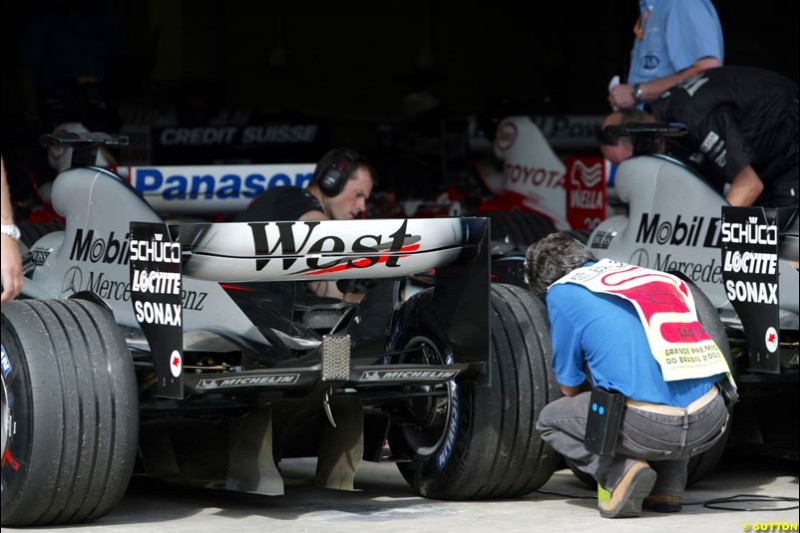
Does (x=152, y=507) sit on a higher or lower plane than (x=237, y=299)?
lower

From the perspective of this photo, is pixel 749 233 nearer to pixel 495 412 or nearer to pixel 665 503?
pixel 665 503

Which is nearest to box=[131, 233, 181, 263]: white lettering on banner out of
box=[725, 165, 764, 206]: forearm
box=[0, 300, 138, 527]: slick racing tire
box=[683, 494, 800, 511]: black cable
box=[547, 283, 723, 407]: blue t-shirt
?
box=[0, 300, 138, 527]: slick racing tire

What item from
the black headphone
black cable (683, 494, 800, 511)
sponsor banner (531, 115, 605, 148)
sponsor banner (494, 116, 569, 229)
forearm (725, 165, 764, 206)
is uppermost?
sponsor banner (531, 115, 605, 148)

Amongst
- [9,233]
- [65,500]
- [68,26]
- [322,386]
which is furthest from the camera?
[68,26]

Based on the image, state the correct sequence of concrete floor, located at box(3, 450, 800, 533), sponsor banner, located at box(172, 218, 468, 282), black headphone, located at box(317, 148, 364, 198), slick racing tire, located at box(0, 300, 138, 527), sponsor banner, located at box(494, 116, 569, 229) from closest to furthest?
slick racing tire, located at box(0, 300, 138, 527)
sponsor banner, located at box(172, 218, 468, 282)
concrete floor, located at box(3, 450, 800, 533)
black headphone, located at box(317, 148, 364, 198)
sponsor banner, located at box(494, 116, 569, 229)

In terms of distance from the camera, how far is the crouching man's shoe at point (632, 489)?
556 centimetres

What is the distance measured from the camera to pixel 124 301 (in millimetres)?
5973

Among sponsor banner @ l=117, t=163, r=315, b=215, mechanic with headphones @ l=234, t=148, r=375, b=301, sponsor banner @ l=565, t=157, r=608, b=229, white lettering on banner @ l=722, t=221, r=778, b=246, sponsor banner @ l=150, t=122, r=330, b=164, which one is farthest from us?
sponsor banner @ l=150, t=122, r=330, b=164

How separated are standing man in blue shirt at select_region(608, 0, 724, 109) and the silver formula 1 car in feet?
6.54

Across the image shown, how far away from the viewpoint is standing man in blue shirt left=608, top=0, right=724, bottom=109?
770 cm

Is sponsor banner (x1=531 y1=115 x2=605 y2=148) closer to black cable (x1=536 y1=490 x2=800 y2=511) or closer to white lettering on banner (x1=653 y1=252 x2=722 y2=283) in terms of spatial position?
white lettering on banner (x1=653 y1=252 x2=722 y2=283)

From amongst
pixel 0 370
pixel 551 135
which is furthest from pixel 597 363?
pixel 551 135

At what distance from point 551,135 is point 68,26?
239 inches

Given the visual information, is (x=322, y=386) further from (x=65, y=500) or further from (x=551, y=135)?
(x=551, y=135)
